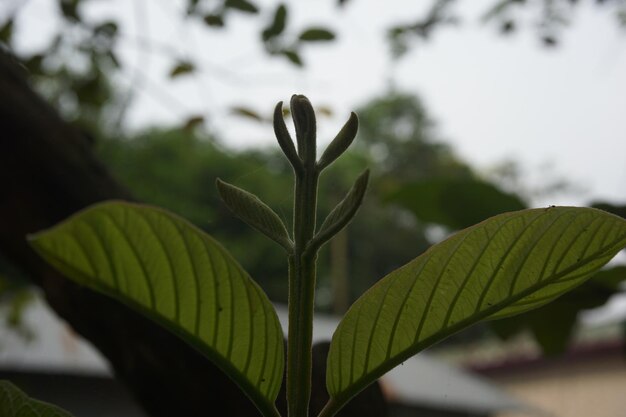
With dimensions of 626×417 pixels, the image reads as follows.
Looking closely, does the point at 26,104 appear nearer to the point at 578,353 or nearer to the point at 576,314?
the point at 576,314

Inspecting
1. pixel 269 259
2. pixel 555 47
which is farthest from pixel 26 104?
pixel 269 259

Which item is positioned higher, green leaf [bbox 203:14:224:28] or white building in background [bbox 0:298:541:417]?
green leaf [bbox 203:14:224:28]

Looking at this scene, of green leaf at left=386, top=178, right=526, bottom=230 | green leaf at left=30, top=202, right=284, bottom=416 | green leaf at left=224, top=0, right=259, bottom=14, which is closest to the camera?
green leaf at left=30, top=202, right=284, bottom=416

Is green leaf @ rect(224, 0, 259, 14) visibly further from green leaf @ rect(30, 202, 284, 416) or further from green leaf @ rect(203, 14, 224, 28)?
green leaf @ rect(30, 202, 284, 416)

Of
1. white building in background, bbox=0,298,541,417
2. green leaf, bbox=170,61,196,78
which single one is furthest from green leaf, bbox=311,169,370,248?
white building in background, bbox=0,298,541,417

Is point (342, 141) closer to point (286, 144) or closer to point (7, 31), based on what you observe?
point (286, 144)

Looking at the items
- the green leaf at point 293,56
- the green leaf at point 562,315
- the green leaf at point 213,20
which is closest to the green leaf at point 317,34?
the green leaf at point 293,56
